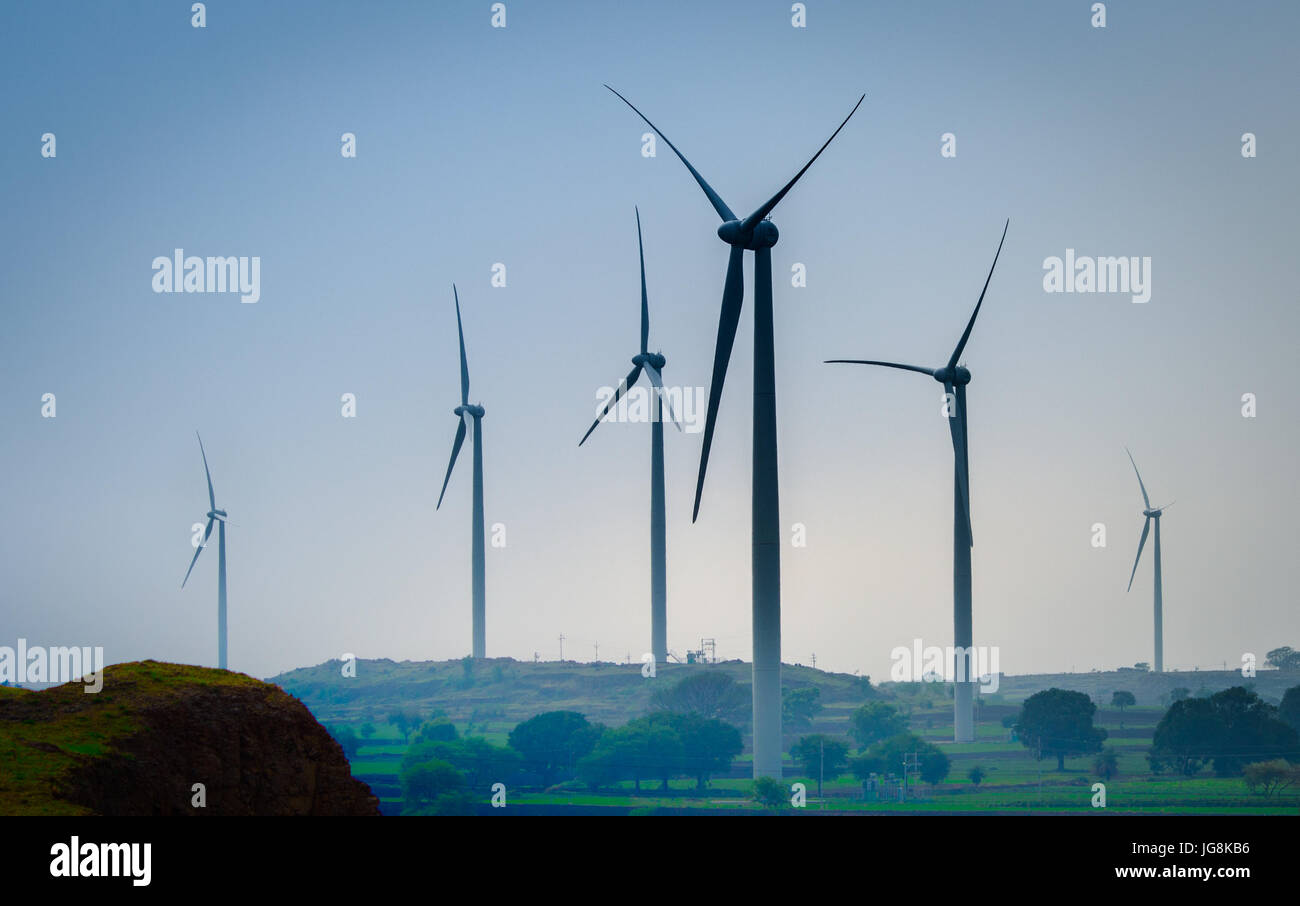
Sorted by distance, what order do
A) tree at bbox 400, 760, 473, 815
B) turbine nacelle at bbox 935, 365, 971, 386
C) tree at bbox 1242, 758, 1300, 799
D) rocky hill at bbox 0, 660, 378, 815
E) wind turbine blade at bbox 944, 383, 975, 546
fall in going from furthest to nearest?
1. tree at bbox 1242, 758, 1300, 799
2. tree at bbox 400, 760, 473, 815
3. turbine nacelle at bbox 935, 365, 971, 386
4. wind turbine blade at bbox 944, 383, 975, 546
5. rocky hill at bbox 0, 660, 378, 815

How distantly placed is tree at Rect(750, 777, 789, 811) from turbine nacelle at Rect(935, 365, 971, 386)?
157ft

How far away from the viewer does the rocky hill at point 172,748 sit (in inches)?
1905

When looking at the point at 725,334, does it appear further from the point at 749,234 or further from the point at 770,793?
the point at 770,793

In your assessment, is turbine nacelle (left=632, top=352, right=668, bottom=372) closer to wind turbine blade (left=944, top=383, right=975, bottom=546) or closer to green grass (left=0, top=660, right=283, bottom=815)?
wind turbine blade (left=944, top=383, right=975, bottom=546)

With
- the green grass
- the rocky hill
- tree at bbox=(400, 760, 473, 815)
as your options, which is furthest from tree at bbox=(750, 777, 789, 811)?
the green grass

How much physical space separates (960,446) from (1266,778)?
229ft

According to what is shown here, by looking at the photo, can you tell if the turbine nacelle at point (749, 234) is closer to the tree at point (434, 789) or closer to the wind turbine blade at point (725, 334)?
the wind turbine blade at point (725, 334)

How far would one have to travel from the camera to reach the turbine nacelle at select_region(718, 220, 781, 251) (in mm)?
115812

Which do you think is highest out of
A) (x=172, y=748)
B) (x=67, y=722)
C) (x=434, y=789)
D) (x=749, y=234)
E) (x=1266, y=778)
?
(x=749, y=234)

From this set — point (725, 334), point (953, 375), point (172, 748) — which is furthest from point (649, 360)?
point (172, 748)

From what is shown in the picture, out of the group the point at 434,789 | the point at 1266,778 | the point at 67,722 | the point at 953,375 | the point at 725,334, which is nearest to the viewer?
the point at 67,722

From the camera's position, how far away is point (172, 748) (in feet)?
172
